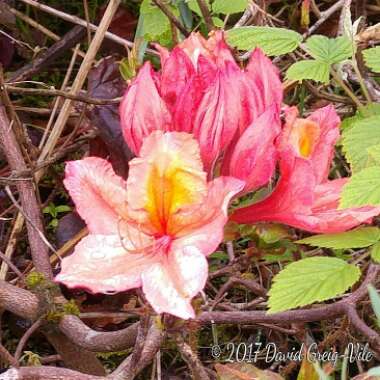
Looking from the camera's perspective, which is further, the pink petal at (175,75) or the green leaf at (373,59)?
the green leaf at (373,59)

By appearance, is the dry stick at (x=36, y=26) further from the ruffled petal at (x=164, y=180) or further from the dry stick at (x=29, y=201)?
the ruffled petal at (x=164, y=180)

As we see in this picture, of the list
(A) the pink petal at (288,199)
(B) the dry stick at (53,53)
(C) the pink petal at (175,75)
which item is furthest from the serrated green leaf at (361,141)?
(B) the dry stick at (53,53)

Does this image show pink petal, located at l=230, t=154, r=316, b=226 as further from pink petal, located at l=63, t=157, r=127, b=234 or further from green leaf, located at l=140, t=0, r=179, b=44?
green leaf, located at l=140, t=0, r=179, b=44

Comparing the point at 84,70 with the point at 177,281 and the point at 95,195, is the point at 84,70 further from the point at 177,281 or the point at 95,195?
the point at 177,281

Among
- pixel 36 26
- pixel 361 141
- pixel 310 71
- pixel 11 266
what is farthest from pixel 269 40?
pixel 36 26

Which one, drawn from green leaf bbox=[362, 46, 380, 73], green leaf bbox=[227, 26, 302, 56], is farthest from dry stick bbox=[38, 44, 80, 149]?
green leaf bbox=[362, 46, 380, 73]

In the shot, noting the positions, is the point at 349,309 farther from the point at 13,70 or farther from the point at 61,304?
the point at 13,70

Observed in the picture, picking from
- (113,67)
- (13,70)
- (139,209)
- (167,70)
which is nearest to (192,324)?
(139,209)
